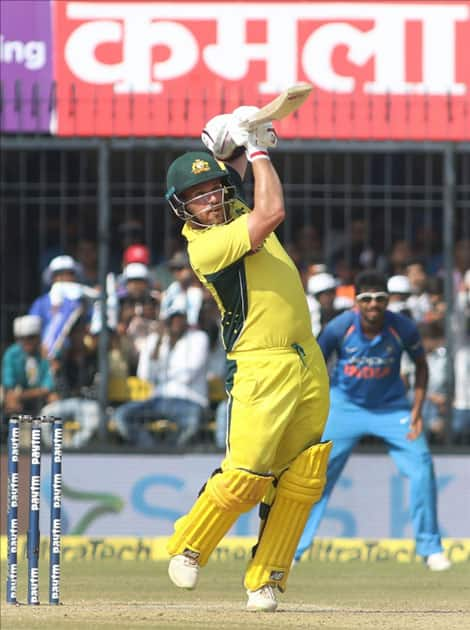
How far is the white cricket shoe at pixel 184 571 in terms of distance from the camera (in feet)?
24.8

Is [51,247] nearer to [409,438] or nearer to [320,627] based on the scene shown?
[409,438]

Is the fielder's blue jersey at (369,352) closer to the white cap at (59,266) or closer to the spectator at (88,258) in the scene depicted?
the white cap at (59,266)

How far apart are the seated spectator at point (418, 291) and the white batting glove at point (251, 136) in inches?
224

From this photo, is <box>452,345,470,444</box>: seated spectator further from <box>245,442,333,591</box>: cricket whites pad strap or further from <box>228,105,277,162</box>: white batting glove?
<box>228,105,277,162</box>: white batting glove

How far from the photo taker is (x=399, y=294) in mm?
12734

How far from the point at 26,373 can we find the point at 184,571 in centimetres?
542

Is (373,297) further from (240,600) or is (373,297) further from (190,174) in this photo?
(190,174)

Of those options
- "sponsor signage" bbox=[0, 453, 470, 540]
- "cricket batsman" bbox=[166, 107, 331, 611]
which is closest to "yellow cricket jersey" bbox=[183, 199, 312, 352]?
"cricket batsman" bbox=[166, 107, 331, 611]

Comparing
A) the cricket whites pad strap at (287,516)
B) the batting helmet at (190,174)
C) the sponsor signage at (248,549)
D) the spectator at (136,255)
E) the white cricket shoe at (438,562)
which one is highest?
the batting helmet at (190,174)

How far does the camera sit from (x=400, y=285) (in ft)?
41.7

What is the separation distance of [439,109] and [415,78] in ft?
1.10

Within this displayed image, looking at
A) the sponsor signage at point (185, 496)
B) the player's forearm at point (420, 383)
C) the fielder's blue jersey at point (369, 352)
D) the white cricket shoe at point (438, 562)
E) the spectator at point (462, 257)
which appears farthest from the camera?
the spectator at point (462, 257)

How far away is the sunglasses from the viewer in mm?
11062

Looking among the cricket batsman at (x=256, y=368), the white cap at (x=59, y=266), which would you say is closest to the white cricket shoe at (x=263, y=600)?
the cricket batsman at (x=256, y=368)
